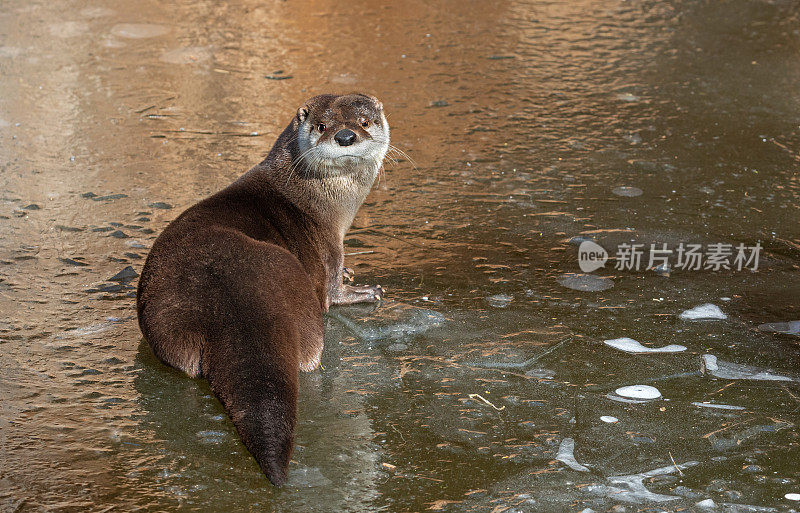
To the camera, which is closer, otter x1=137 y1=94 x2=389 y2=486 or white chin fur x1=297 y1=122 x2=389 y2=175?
otter x1=137 y1=94 x2=389 y2=486

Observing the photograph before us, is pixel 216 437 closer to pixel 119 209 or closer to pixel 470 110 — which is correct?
pixel 119 209

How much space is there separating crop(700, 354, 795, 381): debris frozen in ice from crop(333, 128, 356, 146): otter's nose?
1.63 m

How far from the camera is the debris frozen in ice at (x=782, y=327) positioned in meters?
3.90

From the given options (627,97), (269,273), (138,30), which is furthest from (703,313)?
(138,30)

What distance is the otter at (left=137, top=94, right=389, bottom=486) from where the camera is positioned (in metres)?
2.99

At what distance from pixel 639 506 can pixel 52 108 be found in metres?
5.01

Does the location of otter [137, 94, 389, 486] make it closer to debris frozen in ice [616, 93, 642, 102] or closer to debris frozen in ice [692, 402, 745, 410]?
debris frozen in ice [692, 402, 745, 410]

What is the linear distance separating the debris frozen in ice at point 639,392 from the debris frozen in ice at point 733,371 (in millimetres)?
253

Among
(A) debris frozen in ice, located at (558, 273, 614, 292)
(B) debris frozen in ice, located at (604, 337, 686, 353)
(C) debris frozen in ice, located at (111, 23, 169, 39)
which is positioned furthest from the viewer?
(C) debris frozen in ice, located at (111, 23, 169, 39)

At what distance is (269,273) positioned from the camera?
135 inches

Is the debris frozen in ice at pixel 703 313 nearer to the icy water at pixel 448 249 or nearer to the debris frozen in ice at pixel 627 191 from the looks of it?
the icy water at pixel 448 249

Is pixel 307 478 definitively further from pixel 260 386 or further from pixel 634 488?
pixel 634 488

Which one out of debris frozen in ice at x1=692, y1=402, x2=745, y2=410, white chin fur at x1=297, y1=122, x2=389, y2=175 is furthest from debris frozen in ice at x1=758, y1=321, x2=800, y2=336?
white chin fur at x1=297, y1=122, x2=389, y2=175

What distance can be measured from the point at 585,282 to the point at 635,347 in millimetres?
611
